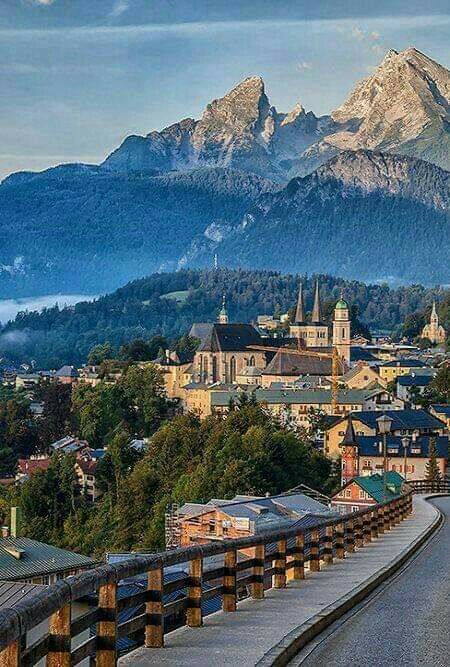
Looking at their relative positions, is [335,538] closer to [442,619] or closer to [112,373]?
[442,619]

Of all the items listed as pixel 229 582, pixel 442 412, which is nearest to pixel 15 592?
pixel 229 582

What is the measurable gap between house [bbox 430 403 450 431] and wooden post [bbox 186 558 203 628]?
109039 mm

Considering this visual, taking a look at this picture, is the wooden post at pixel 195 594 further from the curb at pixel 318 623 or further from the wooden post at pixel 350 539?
the wooden post at pixel 350 539

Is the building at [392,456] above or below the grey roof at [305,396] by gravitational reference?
below

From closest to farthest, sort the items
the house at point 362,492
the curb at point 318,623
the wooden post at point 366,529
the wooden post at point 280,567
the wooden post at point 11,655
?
the wooden post at point 11,655, the curb at point 318,623, the wooden post at point 280,567, the wooden post at point 366,529, the house at point 362,492

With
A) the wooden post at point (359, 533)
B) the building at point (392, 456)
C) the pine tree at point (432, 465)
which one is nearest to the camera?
the wooden post at point (359, 533)

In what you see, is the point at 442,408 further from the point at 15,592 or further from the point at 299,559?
the point at 15,592

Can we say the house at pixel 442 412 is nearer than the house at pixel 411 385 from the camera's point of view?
Yes

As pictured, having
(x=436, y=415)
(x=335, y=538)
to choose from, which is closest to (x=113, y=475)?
(x=436, y=415)

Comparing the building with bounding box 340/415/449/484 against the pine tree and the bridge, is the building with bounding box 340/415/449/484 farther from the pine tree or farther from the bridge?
the bridge

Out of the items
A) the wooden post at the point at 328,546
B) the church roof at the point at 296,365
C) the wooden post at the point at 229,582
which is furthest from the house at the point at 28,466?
the wooden post at the point at 229,582

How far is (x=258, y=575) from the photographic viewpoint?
52.6ft

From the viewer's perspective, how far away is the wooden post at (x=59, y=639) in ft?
31.2

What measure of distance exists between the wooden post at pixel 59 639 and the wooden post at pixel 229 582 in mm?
5098
